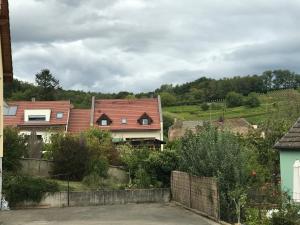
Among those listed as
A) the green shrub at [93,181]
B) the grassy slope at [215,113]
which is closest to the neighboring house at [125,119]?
the grassy slope at [215,113]

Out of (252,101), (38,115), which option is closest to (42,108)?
(38,115)

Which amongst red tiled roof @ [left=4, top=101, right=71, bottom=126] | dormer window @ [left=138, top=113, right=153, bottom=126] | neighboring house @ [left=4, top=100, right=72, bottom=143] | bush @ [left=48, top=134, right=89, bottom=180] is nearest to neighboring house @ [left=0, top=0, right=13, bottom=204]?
bush @ [left=48, top=134, right=89, bottom=180]

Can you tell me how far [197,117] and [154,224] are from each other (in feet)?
281

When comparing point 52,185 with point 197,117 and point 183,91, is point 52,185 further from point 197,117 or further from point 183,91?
point 183,91

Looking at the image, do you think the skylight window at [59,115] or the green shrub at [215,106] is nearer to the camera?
the skylight window at [59,115]

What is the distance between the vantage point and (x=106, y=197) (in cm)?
2923

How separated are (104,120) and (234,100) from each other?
42.3 m

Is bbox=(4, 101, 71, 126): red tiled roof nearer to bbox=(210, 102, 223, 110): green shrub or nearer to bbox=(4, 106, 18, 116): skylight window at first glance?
bbox=(4, 106, 18, 116): skylight window

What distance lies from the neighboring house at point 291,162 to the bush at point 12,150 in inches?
733

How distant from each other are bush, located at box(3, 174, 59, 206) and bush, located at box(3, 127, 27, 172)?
12.0 feet

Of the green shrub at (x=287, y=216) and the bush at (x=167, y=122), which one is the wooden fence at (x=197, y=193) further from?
the bush at (x=167, y=122)

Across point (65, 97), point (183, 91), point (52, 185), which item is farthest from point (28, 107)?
point (183, 91)

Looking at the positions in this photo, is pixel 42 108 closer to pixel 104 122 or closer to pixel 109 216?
pixel 104 122

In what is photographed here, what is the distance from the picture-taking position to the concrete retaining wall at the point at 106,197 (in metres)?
28.5
